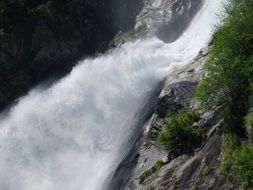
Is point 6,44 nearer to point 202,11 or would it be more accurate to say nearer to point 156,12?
point 156,12

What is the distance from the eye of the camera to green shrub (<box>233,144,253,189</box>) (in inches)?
1069

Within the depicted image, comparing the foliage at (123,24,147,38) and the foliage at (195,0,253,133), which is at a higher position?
the foliage at (123,24,147,38)

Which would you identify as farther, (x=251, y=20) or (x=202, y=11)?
(x=202, y=11)

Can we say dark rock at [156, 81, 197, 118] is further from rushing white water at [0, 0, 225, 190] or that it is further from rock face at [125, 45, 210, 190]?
rushing white water at [0, 0, 225, 190]

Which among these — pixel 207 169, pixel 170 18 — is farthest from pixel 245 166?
pixel 170 18

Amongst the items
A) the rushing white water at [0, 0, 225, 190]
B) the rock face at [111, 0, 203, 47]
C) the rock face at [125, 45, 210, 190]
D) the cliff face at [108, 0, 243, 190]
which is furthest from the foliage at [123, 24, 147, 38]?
the rock face at [125, 45, 210, 190]

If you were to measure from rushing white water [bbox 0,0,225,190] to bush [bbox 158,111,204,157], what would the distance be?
23.7 ft

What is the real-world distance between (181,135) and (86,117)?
1707cm

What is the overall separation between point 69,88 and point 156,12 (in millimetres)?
16464

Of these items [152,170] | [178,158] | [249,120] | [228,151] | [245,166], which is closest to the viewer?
[245,166]

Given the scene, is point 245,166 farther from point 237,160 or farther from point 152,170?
point 152,170

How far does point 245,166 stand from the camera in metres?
27.5

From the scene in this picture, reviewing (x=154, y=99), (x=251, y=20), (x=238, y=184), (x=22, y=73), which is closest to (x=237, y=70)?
(x=251, y=20)

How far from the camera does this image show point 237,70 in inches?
1299
